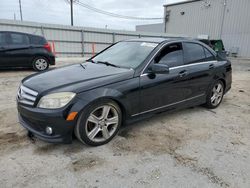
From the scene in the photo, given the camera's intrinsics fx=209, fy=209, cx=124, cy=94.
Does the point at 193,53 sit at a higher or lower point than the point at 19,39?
lower

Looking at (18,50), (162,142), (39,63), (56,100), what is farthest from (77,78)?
(39,63)

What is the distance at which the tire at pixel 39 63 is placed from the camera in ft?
26.7

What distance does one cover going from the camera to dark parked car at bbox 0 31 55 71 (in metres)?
7.52

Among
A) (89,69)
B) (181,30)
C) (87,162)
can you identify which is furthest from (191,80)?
(181,30)

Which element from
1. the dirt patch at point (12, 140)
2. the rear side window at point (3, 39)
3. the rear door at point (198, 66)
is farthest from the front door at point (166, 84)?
the rear side window at point (3, 39)

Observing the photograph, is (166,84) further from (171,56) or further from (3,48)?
(3,48)

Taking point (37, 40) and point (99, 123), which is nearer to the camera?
point (99, 123)

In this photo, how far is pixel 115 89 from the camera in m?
2.81

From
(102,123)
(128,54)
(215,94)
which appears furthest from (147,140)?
(215,94)

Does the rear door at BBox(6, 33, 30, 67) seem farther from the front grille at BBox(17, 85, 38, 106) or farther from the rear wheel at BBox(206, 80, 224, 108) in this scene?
the rear wheel at BBox(206, 80, 224, 108)

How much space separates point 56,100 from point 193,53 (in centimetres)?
273

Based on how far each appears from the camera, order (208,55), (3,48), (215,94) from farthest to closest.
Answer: (3,48) < (215,94) < (208,55)

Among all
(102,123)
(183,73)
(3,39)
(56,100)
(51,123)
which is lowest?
(102,123)

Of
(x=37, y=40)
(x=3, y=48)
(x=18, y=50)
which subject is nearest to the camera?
(x=3, y=48)
